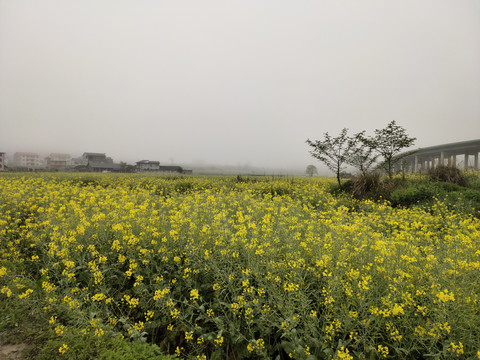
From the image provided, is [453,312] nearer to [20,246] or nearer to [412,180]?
[20,246]

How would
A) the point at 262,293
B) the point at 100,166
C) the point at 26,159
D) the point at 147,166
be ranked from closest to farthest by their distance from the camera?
1. the point at 262,293
2. the point at 100,166
3. the point at 147,166
4. the point at 26,159

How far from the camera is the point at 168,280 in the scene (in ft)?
10.6

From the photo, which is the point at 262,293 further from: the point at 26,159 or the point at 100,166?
Result: the point at 26,159

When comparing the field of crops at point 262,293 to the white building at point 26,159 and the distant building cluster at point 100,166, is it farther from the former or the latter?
the white building at point 26,159

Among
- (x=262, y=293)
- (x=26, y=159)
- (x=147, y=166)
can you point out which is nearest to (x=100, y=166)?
(x=147, y=166)

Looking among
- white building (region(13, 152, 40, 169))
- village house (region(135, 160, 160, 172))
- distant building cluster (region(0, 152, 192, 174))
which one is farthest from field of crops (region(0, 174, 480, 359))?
white building (region(13, 152, 40, 169))

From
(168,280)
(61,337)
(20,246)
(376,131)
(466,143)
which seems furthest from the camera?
(466,143)

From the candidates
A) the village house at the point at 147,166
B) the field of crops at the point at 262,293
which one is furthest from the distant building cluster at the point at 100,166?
the field of crops at the point at 262,293

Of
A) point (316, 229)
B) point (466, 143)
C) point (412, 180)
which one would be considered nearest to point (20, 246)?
point (316, 229)

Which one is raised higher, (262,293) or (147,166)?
(147,166)

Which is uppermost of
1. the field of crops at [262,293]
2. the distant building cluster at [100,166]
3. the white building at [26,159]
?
the white building at [26,159]

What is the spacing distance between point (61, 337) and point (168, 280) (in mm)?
1194

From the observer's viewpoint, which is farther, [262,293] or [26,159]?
[26,159]

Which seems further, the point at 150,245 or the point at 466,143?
the point at 466,143
